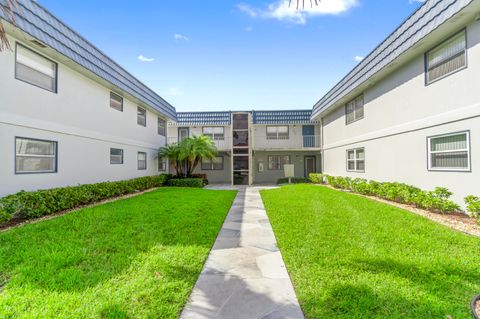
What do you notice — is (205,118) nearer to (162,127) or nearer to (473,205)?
(162,127)

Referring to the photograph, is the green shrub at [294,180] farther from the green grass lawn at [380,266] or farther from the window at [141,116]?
the green grass lawn at [380,266]

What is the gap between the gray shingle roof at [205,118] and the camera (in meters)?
19.6

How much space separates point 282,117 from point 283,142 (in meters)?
2.11

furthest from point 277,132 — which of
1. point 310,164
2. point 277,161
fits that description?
point 310,164

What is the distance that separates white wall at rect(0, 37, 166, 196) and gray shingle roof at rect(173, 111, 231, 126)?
7.20 meters

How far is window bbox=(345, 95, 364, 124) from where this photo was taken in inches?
459

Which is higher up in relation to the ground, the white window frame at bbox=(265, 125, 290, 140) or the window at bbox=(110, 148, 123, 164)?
the white window frame at bbox=(265, 125, 290, 140)

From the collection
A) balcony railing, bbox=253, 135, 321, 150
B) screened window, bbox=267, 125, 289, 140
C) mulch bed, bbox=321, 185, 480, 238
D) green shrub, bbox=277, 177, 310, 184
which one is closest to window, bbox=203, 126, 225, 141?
balcony railing, bbox=253, 135, 321, 150

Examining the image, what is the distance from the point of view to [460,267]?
3.31 m

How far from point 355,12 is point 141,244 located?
30.3 feet

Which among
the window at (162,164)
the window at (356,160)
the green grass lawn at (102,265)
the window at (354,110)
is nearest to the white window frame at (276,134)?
the window at (354,110)

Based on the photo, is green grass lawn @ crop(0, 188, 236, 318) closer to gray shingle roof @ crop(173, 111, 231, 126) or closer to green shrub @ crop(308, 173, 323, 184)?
green shrub @ crop(308, 173, 323, 184)

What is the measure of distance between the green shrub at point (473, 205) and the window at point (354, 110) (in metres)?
6.63

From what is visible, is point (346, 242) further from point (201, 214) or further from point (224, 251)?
point (201, 214)
